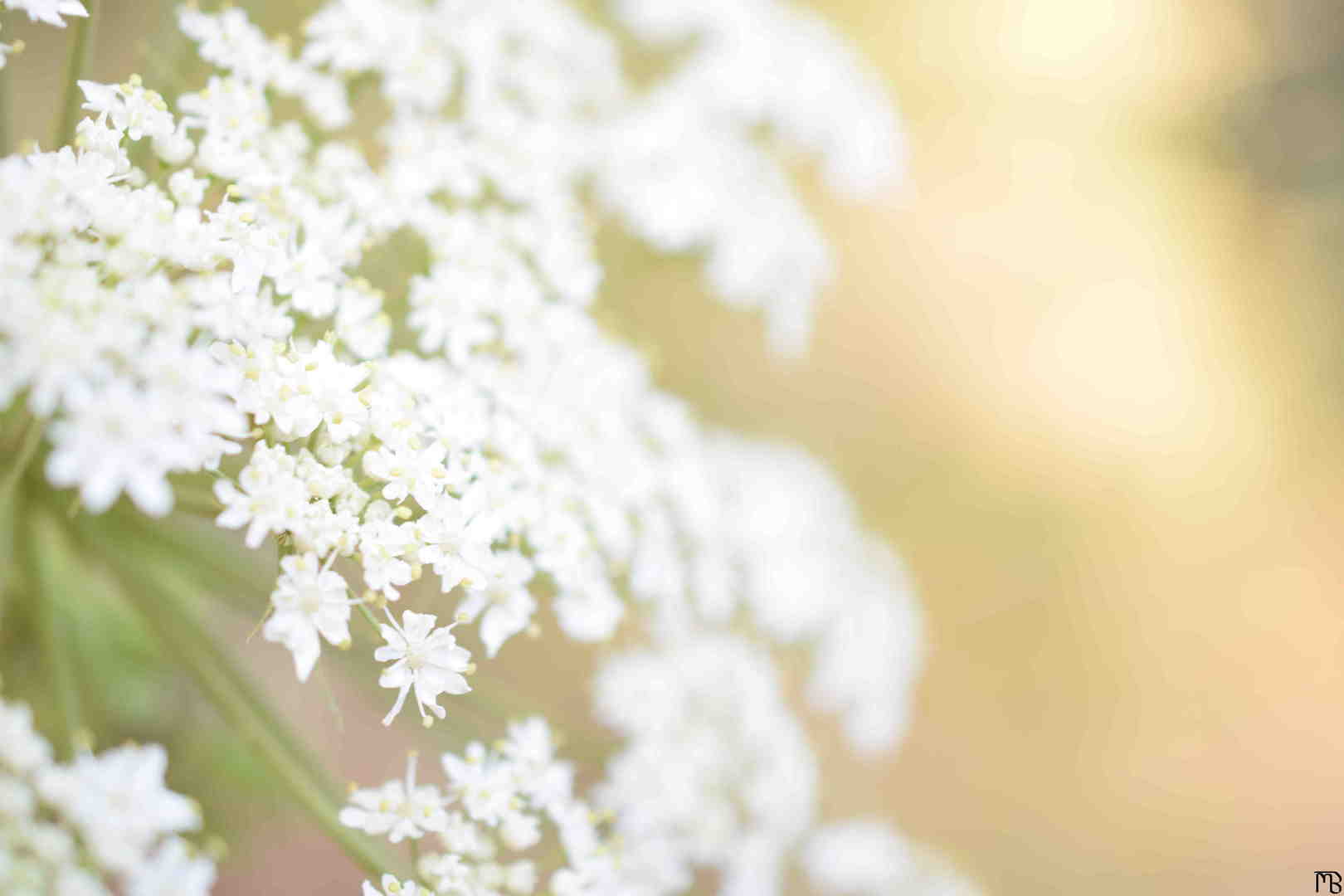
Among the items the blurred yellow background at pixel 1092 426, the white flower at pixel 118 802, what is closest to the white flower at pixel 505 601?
the white flower at pixel 118 802

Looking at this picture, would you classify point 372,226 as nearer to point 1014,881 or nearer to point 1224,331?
point 1014,881

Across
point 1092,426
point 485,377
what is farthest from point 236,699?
point 1092,426

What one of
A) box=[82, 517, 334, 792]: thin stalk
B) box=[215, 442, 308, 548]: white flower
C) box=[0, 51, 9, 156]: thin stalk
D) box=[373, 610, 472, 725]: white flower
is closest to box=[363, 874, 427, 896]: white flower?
box=[373, 610, 472, 725]: white flower

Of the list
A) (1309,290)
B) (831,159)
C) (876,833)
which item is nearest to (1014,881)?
(876,833)

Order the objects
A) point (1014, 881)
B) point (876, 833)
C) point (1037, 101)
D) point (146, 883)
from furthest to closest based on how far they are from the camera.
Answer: point (1037, 101)
point (1014, 881)
point (876, 833)
point (146, 883)

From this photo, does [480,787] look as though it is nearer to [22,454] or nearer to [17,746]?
[17,746]

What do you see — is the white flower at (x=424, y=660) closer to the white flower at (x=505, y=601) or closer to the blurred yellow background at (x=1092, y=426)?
the white flower at (x=505, y=601)
